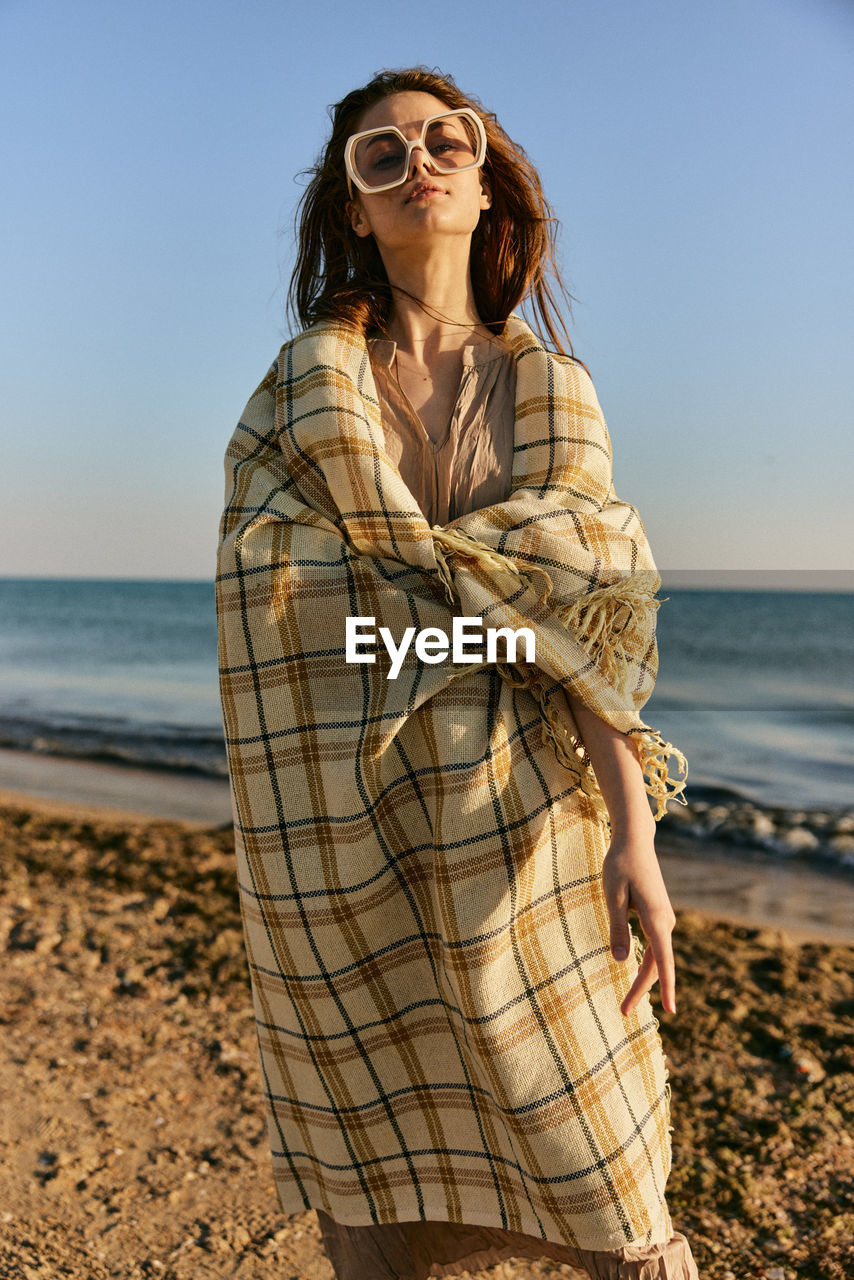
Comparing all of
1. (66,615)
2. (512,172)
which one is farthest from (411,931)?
(66,615)

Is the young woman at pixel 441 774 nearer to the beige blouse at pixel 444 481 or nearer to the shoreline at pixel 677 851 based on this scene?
the beige blouse at pixel 444 481

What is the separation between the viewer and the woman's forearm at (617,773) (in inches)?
53.6

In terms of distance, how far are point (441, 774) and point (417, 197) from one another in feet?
2.96

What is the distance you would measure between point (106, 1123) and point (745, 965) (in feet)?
7.48

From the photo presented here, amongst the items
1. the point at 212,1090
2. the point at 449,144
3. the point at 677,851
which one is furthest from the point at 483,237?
the point at 677,851

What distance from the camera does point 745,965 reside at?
369cm

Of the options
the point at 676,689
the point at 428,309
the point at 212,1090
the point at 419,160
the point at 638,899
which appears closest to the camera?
the point at 638,899

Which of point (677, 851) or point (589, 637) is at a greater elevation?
point (589, 637)

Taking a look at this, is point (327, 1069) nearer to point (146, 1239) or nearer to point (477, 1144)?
point (477, 1144)

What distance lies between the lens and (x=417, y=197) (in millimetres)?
1572

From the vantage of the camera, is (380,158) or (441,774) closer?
(441,774)

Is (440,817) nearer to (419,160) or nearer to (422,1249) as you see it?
(422,1249)

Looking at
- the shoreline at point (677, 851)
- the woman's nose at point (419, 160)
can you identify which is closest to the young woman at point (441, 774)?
the woman's nose at point (419, 160)

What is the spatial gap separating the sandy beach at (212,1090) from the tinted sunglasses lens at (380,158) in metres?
2.19
